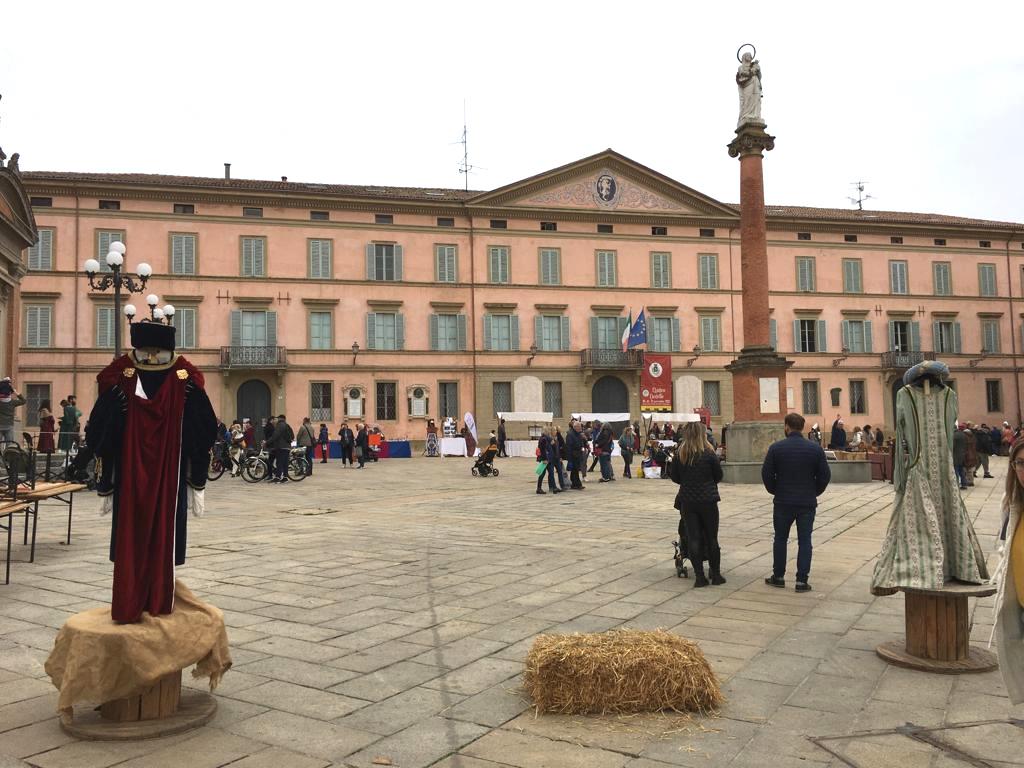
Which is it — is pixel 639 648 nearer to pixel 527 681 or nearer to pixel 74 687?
pixel 527 681

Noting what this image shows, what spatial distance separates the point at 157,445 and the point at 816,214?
140 ft

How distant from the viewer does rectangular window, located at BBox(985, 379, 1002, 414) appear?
4275 centimetres

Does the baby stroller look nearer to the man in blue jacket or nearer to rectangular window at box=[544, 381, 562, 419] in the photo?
the man in blue jacket

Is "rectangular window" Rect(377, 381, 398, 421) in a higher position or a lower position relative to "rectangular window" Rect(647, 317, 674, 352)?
lower

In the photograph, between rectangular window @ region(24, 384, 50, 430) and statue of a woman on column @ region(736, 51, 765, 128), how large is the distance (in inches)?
1086

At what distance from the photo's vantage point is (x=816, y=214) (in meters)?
42.2

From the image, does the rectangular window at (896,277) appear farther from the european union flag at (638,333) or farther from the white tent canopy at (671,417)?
the european union flag at (638,333)

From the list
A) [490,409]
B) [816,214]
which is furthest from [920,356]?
[490,409]

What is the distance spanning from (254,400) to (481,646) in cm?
3146

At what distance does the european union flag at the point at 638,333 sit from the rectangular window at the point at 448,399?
786 centimetres

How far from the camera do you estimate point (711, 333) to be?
39969 millimetres

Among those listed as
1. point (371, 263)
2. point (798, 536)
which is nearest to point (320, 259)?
point (371, 263)

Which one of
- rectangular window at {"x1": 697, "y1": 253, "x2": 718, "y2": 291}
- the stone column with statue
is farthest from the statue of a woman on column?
rectangular window at {"x1": 697, "y1": 253, "x2": 718, "y2": 291}

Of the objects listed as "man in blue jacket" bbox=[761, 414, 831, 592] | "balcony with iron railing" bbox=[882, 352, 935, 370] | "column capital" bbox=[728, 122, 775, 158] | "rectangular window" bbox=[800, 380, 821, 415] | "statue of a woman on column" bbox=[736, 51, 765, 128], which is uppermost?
"statue of a woman on column" bbox=[736, 51, 765, 128]
